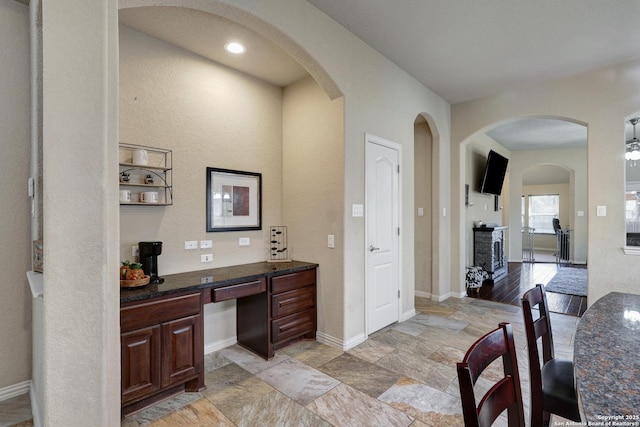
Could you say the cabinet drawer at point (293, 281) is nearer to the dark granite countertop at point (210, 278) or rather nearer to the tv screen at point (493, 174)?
the dark granite countertop at point (210, 278)

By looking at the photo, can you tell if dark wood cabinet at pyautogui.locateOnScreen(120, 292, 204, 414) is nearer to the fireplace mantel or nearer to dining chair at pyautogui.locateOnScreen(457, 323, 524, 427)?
dining chair at pyautogui.locateOnScreen(457, 323, 524, 427)

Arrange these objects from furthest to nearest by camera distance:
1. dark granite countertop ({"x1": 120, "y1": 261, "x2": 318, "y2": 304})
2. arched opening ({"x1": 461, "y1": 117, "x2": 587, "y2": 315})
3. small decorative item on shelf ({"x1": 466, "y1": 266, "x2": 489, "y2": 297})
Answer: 1. arched opening ({"x1": 461, "y1": 117, "x2": 587, "y2": 315})
2. small decorative item on shelf ({"x1": 466, "y1": 266, "x2": 489, "y2": 297})
3. dark granite countertop ({"x1": 120, "y1": 261, "x2": 318, "y2": 304})

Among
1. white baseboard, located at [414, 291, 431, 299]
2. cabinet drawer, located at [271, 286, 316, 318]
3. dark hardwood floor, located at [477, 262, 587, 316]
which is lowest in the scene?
dark hardwood floor, located at [477, 262, 587, 316]

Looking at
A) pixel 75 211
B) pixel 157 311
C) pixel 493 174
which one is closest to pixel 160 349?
pixel 157 311

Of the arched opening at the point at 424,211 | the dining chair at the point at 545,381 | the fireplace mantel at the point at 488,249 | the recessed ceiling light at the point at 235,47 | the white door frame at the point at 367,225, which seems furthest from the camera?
the fireplace mantel at the point at 488,249

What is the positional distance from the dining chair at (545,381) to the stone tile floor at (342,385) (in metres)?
0.71

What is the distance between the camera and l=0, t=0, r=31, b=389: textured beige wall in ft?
7.26

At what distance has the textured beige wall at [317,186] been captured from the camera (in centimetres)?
310

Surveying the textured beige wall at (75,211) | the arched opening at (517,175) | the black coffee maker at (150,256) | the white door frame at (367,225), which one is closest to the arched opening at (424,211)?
the arched opening at (517,175)

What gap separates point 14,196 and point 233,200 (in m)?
1.65

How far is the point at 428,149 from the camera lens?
493cm

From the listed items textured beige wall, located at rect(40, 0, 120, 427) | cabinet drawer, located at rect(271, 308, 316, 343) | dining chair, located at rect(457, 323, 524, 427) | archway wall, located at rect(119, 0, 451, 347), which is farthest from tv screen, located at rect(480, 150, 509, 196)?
textured beige wall, located at rect(40, 0, 120, 427)

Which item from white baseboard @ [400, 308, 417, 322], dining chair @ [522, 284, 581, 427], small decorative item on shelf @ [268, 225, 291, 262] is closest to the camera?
dining chair @ [522, 284, 581, 427]

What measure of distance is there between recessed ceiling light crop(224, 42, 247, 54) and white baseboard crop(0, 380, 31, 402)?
3093 mm
